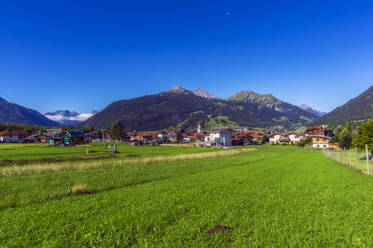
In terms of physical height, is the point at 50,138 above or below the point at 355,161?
above

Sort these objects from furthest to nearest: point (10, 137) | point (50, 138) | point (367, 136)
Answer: point (10, 137) < point (50, 138) < point (367, 136)

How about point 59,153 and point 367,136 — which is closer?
point 367,136

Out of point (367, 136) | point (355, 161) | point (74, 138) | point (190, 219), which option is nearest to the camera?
point (190, 219)

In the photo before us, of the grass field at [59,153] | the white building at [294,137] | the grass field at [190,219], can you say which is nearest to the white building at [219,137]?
the white building at [294,137]

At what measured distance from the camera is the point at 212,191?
1564cm

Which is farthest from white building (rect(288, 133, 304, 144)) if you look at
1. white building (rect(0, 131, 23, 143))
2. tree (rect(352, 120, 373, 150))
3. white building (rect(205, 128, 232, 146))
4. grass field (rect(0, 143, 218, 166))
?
white building (rect(0, 131, 23, 143))

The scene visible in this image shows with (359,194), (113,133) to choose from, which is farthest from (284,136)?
(359,194)

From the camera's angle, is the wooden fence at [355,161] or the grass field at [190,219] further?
the wooden fence at [355,161]

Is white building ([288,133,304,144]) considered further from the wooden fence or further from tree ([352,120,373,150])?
tree ([352,120,373,150])

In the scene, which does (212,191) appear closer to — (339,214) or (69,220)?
→ (339,214)

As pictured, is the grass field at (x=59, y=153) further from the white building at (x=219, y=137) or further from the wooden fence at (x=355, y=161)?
the white building at (x=219, y=137)

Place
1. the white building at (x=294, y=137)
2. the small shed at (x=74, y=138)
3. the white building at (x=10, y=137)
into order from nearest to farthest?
1. the small shed at (x=74, y=138)
2. the white building at (x=10, y=137)
3. the white building at (x=294, y=137)

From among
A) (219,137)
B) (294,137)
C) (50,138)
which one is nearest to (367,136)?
(219,137)

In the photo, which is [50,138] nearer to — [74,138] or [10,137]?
[74,138]
